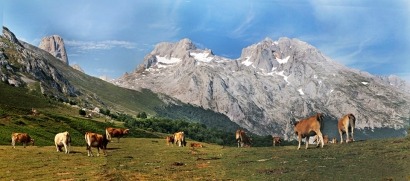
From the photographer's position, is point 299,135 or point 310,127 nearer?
point 310,127

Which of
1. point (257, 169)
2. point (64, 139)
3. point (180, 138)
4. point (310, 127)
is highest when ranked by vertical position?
point (310, 127)

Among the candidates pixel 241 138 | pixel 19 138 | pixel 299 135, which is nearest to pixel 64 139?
pixel 19 138

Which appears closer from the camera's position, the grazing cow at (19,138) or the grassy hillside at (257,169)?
the grassy hillside at (257,169)

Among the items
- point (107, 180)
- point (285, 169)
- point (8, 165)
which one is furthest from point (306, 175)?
point (8, 165)

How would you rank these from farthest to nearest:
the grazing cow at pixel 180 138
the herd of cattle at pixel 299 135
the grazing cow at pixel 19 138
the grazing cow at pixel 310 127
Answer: the grazing cow at pixel 180 138 < the grazing cow at pixel 19 138 < the herd of cattle at pixel 299 135 < the grazing cow at pixel 310 127

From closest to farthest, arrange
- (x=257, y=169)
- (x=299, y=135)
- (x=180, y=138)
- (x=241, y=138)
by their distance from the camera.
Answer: (x=257, y=169) < (x=299, y=135) < (x=180, y=138) < (x=241, y=138)

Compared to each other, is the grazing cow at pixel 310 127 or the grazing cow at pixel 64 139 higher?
the grazing cow at pixel 310 127

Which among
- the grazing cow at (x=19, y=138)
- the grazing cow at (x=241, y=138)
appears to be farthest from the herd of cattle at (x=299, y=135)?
the grazing cow at (x=241, y=138)

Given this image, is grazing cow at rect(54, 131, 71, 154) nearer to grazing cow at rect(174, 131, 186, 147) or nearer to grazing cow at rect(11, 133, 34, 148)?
grazing cow at rect(11, 133, 34, 148)

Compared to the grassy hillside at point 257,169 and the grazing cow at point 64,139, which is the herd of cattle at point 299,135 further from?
the grassy hillside at point 257,169

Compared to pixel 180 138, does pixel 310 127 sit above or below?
above

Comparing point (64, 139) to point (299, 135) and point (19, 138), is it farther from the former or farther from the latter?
point (299, 135)

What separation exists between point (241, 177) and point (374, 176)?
726 cm

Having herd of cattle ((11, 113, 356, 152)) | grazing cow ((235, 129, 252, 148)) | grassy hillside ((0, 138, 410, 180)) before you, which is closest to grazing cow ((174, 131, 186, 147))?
herd of cattle ((11, 113, 356, 152))
